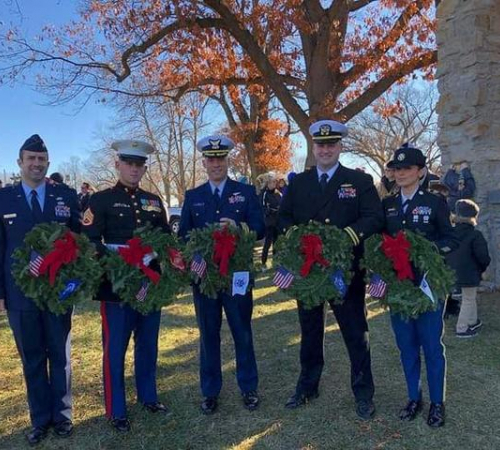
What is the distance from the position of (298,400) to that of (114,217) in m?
2.13

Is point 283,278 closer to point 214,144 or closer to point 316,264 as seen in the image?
point 316,264

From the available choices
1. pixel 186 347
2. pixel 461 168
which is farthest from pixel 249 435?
pixel 461 168

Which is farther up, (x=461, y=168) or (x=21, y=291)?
(x=461, y=168)

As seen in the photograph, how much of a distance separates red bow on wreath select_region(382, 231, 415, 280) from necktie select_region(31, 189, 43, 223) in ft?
8.28

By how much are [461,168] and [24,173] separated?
677cm

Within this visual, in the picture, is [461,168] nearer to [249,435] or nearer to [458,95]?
[458,95]

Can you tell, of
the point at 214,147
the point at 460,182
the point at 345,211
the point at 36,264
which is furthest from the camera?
the point at 460,182

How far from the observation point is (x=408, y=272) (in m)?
3.64

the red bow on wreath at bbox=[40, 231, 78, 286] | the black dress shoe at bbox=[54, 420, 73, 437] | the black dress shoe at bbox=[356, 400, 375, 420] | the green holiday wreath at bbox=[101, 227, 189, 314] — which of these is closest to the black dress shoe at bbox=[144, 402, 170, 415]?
the black dress shoe at bbox=[54, 420, 73, 437]

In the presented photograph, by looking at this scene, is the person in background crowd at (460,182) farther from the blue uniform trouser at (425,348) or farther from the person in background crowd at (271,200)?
the blue uniform trouser at (425,348)

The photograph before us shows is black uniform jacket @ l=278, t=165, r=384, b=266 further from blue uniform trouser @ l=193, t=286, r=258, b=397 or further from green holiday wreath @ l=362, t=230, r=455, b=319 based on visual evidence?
blue uniform trouser @ l=193, t=286, r=258, b=397

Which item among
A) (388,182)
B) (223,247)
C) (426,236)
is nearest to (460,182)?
(388,182)

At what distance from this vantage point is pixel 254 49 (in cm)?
1199

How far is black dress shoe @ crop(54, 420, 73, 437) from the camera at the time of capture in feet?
12.5
